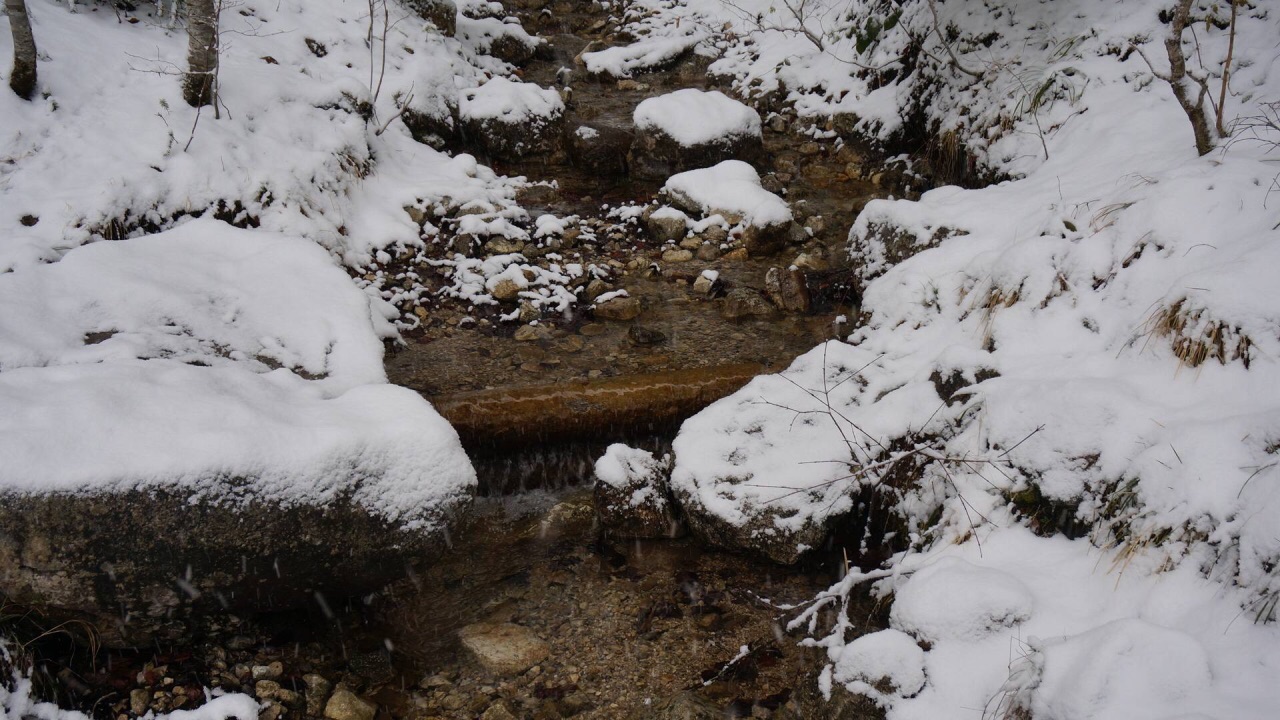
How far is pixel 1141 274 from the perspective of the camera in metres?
3.53

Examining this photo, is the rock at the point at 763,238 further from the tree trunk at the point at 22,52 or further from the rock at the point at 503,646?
the tree trunk at the point at 22,52

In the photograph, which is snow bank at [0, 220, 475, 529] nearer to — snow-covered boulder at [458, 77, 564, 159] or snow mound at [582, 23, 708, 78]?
snow-covered boulder at [458, 77, 564, 159]

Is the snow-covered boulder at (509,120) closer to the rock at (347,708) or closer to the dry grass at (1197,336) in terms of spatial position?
the rock at (347,708)

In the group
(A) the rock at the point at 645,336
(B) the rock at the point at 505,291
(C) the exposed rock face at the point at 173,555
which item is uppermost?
(B) the rock at the point at 505,291

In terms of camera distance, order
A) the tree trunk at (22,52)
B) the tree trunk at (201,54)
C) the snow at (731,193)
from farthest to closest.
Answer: the snow at (731,193) < the tree trunk at (201,54) < the tree trunk at (22,52)

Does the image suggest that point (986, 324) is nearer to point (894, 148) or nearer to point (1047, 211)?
point (1047, 211)

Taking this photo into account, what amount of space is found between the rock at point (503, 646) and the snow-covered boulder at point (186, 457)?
0.55 meters

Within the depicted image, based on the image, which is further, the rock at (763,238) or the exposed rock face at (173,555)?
the rock at (763,238)

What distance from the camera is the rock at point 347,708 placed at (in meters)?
3.14

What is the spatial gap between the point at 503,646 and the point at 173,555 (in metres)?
1.59

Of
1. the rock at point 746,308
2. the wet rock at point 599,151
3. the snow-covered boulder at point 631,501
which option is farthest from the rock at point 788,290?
the wet rock at point 599,151

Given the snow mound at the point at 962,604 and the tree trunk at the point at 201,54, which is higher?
the tree trunk at the point at 201,54

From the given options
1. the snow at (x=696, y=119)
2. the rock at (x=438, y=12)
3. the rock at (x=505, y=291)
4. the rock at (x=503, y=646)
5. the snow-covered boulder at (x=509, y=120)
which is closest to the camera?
the rock at (x=503, y=646)

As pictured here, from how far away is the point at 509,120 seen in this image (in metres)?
8.24
